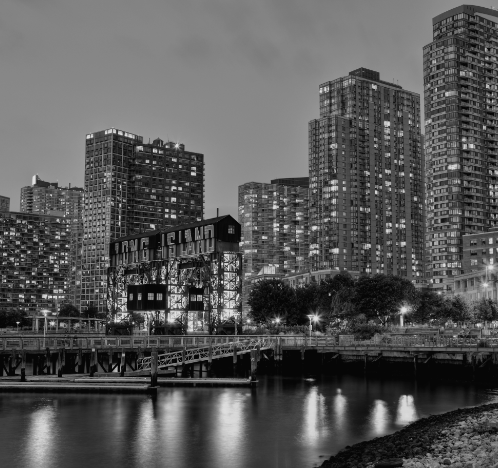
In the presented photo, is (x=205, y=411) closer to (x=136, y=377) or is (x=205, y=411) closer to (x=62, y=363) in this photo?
(x=136, y=377)

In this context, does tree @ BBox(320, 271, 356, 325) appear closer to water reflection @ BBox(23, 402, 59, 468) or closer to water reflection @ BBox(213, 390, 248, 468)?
water reflection @ BBox(213, 390, 248, 468)

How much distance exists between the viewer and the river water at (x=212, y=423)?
142ft

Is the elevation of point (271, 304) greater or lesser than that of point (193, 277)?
lesser

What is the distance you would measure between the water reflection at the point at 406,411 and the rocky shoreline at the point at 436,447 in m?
5.66

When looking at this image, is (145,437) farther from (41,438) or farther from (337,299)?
(337,299)

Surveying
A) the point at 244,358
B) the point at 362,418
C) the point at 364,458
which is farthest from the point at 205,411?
the point at 244,358

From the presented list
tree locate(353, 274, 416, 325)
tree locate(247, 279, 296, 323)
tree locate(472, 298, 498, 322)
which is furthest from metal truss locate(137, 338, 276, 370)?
tree locate(247, 279, 296, 323)

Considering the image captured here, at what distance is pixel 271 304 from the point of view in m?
160

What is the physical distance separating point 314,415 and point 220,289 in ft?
232

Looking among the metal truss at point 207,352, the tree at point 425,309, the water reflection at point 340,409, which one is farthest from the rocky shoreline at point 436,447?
the tree at point 425,309

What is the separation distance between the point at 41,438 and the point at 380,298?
367 feet

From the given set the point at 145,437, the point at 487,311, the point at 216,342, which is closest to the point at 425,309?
the point at 487,311

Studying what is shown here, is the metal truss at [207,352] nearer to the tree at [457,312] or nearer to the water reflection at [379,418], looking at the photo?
the water reflection at [379,418]

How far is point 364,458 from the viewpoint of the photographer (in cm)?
3662
